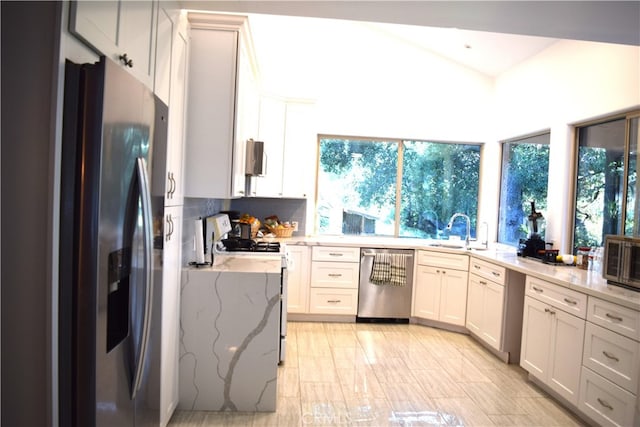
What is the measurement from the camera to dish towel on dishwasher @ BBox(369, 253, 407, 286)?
15.5 feet

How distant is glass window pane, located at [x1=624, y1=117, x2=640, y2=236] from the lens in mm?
3211

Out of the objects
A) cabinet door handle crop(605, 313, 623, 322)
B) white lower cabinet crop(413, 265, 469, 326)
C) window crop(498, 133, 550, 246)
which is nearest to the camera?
cabinet door handle crop(605, 313, 623, 322)

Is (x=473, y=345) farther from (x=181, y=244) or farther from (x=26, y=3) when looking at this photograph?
(x=26, y=3)

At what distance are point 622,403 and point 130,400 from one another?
8.54 ft

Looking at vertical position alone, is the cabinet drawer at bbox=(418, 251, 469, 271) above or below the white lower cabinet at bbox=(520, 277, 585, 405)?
above

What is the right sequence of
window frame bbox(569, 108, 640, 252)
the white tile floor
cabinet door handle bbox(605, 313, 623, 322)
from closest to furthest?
cabinet door handle bbox(605, 313, 623, 322)
the white tile floor
window frame bbox(569, 108, 640, 252)

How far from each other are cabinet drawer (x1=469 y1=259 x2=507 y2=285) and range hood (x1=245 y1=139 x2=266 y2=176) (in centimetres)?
232

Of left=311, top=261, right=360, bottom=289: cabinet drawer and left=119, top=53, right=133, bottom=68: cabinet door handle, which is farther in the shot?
left=311, top=261, right=360, bottom=289: cabinet drawer

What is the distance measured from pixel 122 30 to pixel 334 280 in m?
3.71

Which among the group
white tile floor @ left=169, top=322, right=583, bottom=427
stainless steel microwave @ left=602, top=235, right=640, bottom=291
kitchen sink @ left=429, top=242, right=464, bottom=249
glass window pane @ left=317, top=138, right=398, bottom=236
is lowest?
white tile floor @ left=169, top=322, right=583, bottom=427

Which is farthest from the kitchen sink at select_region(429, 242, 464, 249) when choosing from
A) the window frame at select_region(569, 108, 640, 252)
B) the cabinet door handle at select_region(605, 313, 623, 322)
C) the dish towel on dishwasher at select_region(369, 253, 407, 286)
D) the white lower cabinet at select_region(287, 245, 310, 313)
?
the cabinet door handle at select_region(605, 313, 623, 322)

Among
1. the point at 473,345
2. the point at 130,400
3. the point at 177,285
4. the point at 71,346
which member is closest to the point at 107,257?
the point at 71,346

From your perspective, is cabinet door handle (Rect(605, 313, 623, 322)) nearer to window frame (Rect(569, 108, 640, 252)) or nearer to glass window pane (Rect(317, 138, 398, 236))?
window frame (Rect(569, 108, 640, 252))

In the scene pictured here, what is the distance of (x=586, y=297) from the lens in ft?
9.00
